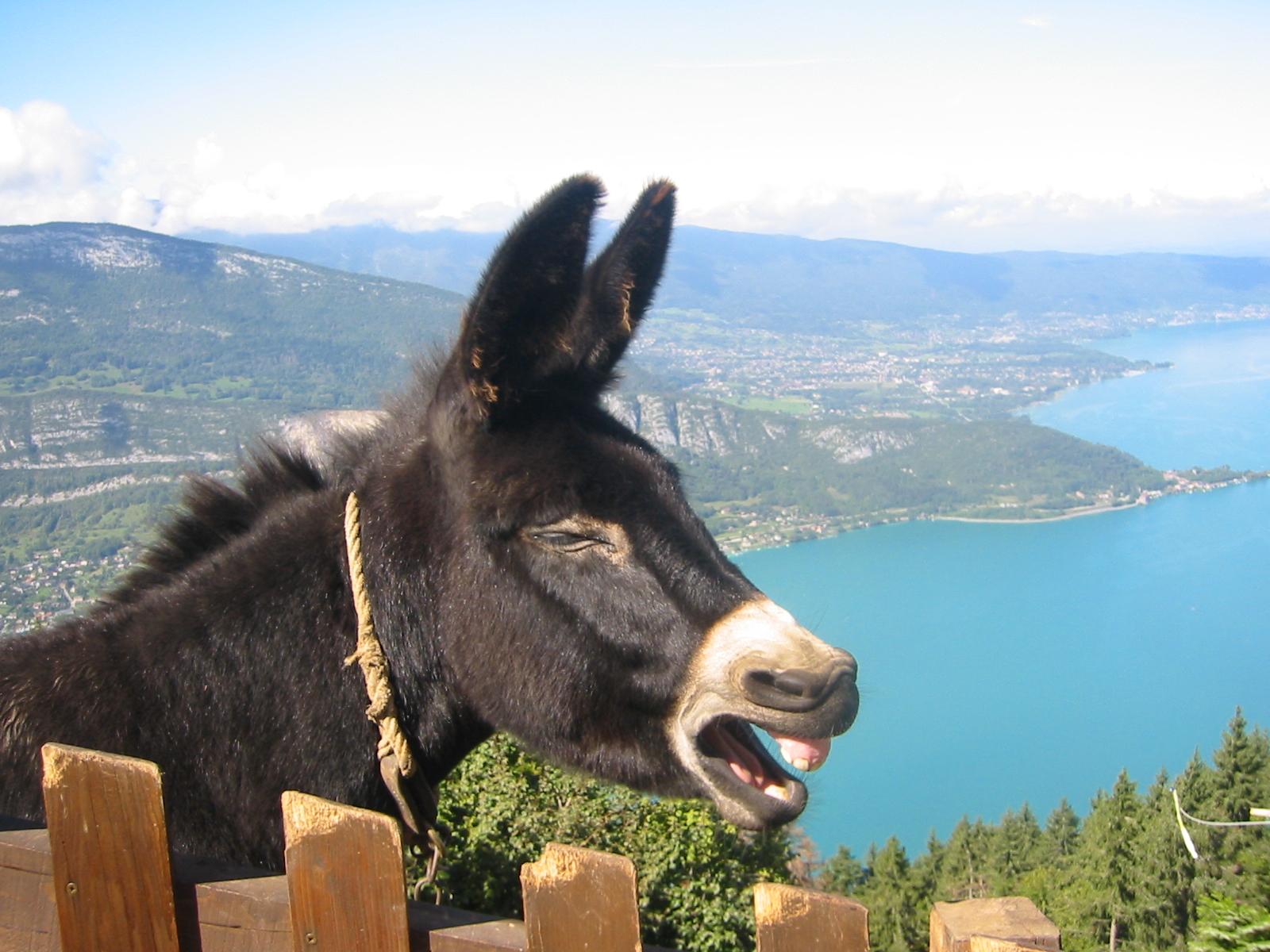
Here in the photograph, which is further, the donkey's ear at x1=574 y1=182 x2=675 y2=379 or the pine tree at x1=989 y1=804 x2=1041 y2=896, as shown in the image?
the pine tree at x1=989 y1=804 x2=1041 y2=896

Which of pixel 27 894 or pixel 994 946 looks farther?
pixel 27 894

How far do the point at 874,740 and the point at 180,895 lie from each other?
6204 centimetres

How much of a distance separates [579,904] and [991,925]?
694 millimetres

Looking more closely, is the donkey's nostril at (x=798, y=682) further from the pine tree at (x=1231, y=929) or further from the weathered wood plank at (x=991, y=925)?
the pine tree at (x=1231, y=929)

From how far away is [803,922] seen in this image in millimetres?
1480

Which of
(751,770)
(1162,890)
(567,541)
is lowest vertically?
(1162,890)

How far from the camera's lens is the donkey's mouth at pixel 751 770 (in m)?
2.45

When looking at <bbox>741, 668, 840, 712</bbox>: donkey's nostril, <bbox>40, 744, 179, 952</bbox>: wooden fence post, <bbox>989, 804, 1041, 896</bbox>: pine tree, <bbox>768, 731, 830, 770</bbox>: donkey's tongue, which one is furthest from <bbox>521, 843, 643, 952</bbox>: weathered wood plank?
<bbox>989, 804, 1041, 896</bbox>: pine tree

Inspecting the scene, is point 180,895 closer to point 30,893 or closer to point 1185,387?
point 30,893

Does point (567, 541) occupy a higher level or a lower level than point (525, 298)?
lower

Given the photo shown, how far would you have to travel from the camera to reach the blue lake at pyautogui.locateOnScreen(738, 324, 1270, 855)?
55.1 metres

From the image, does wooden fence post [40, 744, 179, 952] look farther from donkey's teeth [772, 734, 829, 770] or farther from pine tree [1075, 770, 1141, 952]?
pine tree [1075, 770, 1141, 952]

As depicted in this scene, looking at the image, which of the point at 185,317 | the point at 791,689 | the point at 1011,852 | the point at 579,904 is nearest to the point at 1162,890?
the point at 1011,852

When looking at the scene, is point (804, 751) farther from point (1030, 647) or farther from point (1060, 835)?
point (1030, 647)
